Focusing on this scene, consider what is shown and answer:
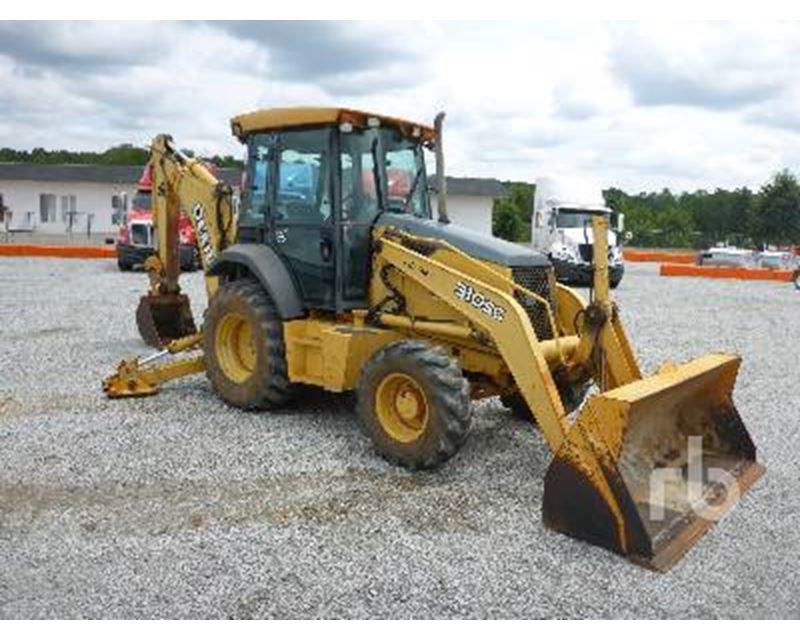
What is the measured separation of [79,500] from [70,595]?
1.28m

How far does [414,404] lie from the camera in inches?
224

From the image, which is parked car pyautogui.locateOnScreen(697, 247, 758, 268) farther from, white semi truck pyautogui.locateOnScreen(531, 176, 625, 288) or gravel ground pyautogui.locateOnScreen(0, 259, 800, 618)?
gravel ground pyautogui.locateOnScreen(0, 259, 800, 618)

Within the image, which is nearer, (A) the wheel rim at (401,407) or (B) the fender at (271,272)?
(A) the wheel rim at (401,407)

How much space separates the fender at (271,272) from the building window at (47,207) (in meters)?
41.8

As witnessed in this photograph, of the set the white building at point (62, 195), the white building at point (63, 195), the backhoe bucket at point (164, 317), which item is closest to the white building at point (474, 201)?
the white building at point (63, 195)

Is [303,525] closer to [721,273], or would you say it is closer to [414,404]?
[414,404]

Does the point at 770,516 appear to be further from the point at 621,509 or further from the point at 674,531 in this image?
the point at 621,509

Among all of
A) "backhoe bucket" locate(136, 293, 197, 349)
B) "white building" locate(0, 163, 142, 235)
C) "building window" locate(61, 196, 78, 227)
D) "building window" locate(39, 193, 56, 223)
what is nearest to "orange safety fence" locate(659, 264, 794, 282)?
"backhoe bucket" locate(136, 293, 197, 349)

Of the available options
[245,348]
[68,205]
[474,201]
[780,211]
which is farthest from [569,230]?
[780,211]

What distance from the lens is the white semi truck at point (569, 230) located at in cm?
2005

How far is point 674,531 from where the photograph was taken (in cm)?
473

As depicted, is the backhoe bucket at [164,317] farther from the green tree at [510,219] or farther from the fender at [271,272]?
the green tree at [510,219]

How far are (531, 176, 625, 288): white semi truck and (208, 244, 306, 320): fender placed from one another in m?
12.4

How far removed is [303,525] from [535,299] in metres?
2.41
